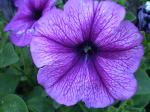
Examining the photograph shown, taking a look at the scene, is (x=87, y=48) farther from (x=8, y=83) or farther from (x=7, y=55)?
(x=8, y=83)

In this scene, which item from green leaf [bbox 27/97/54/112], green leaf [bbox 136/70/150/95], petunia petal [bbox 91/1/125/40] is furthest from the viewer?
green leaf [bbox 27/97/54/112]

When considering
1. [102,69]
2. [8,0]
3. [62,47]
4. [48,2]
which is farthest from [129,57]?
[8,0]

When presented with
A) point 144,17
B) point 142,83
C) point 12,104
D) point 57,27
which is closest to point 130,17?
point 144,17

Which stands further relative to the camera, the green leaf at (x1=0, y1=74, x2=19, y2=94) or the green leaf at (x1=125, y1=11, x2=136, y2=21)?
the green leaf at (x1=0, y1=74, x2=19, y2=94)

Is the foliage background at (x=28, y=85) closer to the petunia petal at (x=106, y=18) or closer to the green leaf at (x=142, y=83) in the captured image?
the green leaf at (x=142, y=83)

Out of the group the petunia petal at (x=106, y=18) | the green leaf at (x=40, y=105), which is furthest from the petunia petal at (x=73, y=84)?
the green leaf at (x=40, y=105)

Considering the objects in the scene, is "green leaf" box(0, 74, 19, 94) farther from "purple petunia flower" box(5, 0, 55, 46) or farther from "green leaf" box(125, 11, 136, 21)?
"green leaf" box(125, 11, 136, 21)

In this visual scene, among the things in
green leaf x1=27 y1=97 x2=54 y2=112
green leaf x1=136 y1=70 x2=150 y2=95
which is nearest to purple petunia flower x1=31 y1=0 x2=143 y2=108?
green leaf x1=136 y1=70 x2=150 y2=95
